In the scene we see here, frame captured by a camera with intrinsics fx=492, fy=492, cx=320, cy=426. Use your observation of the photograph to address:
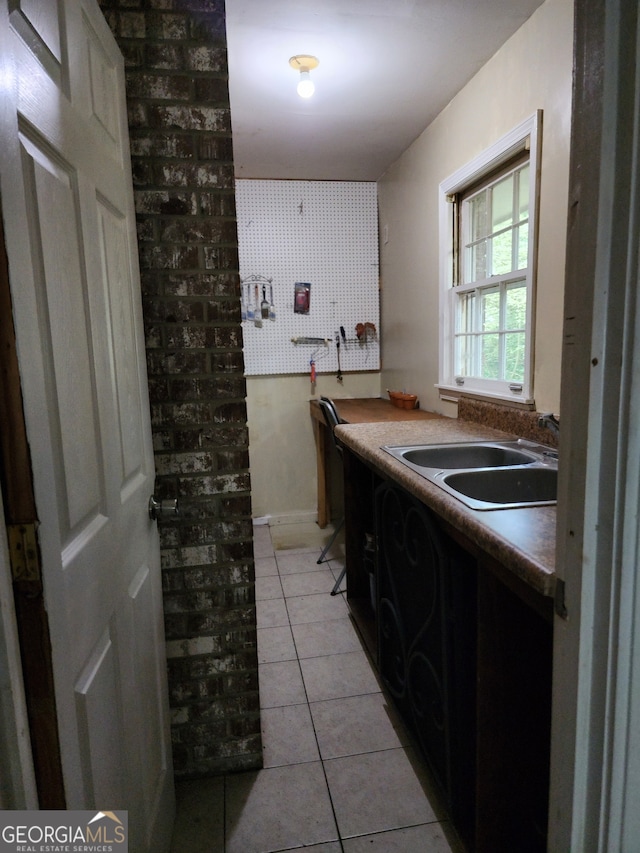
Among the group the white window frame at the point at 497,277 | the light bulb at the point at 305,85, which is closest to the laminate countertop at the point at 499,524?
the white window frame at the point at 497,277

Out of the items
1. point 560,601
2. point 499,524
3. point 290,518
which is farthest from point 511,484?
point 290,518

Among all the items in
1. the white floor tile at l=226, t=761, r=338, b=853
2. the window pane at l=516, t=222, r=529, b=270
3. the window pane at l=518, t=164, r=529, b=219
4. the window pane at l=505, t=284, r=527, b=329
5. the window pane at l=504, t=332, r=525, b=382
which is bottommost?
the white floor tile at l=226, t=761, r=338, b=853

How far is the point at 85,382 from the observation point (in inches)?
32.8

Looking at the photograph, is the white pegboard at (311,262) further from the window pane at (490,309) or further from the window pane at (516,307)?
the window pane at (516,307)

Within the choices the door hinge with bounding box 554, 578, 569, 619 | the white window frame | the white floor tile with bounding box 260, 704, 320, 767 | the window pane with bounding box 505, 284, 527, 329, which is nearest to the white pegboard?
the white window frame

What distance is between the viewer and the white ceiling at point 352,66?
1835 mm

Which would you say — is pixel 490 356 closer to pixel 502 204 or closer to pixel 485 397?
pixel 485 397

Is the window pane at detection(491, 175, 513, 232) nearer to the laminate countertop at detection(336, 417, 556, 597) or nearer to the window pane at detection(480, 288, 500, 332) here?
the window pane at detection(480, 288, 500, 332)

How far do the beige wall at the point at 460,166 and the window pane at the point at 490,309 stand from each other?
357 mm

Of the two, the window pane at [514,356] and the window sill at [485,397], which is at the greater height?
the window pane at [514,356]

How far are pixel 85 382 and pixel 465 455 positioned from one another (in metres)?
1.51

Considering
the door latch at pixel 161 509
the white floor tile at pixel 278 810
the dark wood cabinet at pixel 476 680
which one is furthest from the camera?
the white floor tile at pixel 278 810

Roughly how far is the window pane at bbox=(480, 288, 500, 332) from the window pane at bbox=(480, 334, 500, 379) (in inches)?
2.0

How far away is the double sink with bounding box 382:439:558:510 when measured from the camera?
155 centimetres
